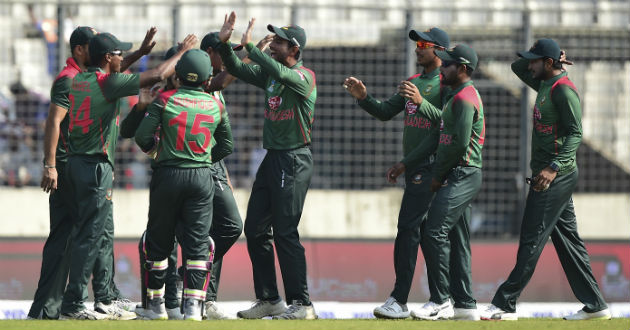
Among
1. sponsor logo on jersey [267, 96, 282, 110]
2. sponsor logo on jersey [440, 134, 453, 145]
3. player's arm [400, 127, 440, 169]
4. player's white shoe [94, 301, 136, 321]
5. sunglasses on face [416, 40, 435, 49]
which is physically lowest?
player's white shoe [94, 301, 136, 321]

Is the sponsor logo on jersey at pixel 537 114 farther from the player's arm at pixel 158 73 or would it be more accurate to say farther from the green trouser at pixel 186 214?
the player's arm at pixel 158 73

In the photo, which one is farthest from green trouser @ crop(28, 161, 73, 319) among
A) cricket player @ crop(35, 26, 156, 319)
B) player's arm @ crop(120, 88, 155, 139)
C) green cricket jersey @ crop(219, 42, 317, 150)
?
green cricket jersey @ crop(219, 42, 317, 150)

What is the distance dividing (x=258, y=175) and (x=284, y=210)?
1.33 feet

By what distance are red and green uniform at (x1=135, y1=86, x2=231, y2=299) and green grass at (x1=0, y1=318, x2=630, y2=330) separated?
1.65 feet

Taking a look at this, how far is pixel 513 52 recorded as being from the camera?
46.7 feet

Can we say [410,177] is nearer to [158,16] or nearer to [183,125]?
[183,125]

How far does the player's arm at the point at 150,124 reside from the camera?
8.24 m

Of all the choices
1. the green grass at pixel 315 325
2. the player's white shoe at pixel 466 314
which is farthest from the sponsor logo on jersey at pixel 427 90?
the green grass at pixel 315 325

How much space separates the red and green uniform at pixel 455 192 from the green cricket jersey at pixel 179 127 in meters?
1.80

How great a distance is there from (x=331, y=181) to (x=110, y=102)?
5.65 metres

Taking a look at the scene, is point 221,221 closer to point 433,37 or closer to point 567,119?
point 433,37

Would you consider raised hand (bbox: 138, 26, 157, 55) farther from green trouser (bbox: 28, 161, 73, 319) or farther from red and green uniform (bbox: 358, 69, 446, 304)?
red and green uniform (bbox: 358, 69, 446, 304)

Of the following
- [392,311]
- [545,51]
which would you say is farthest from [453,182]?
[545,51]

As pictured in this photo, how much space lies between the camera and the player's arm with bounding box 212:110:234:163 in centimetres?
862
